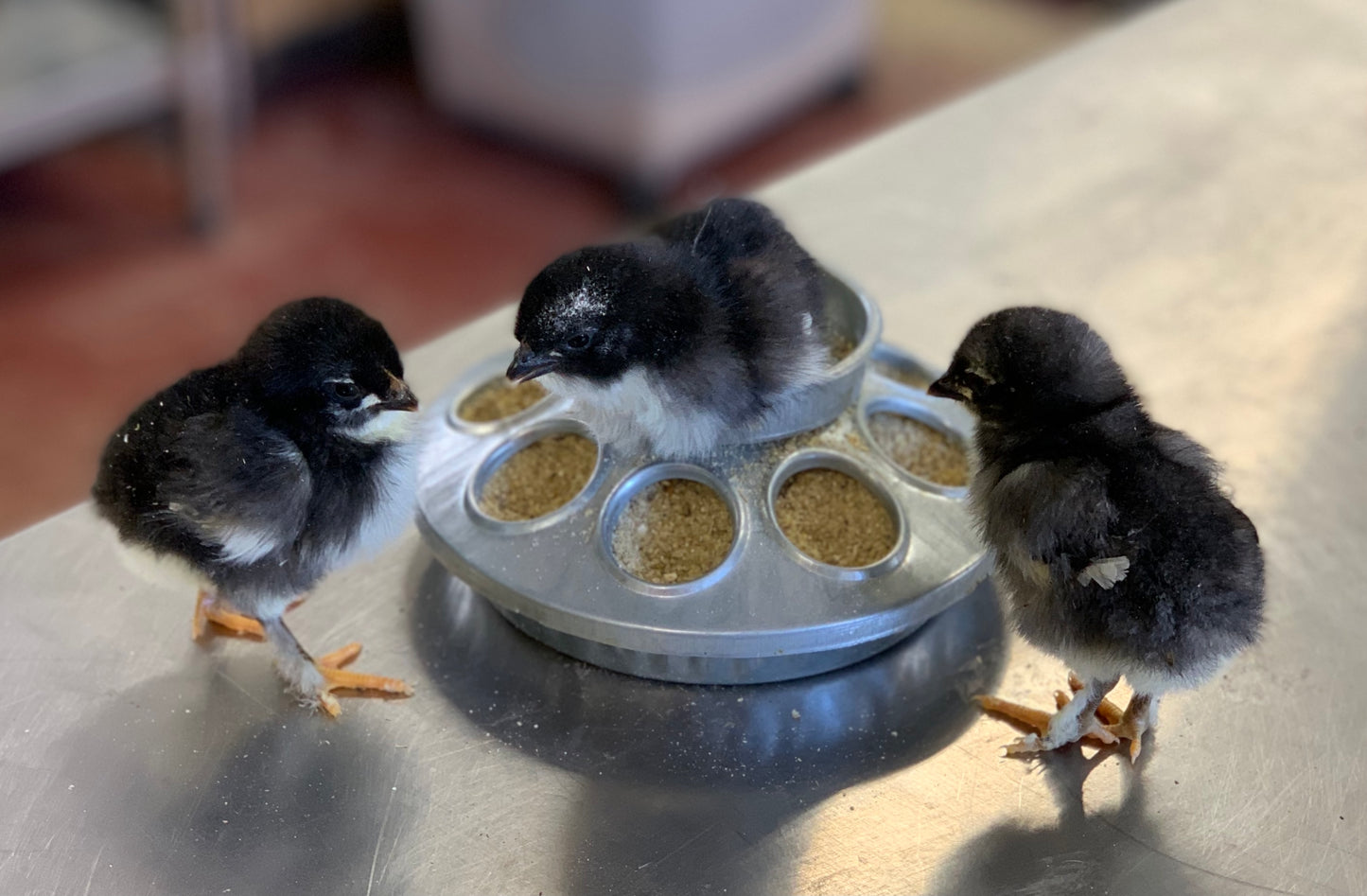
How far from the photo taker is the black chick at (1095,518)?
115 cm

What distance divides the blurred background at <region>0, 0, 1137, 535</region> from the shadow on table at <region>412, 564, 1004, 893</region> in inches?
80.7

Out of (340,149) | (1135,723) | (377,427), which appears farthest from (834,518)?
(340,149)

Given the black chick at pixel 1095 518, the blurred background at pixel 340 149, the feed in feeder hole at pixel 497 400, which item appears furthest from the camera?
the blurred background at pixel 340 149

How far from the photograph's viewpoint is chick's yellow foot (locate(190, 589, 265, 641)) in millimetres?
1416

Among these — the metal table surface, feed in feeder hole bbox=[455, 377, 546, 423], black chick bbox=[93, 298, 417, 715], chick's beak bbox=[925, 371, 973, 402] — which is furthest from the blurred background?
chick's beak bbox=[925, 371, 973, 402]

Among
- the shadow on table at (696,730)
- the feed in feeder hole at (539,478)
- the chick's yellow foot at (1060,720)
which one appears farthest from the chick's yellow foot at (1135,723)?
the feed in feeder hole at (539,478)

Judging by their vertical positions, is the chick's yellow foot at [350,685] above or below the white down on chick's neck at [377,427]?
below

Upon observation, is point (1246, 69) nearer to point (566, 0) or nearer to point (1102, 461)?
point (1102, 461)

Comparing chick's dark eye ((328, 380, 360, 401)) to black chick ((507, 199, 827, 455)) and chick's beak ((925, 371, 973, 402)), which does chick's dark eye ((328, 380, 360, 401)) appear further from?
chick's beak ((925, 371, 973, 402))

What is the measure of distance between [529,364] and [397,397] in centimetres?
13

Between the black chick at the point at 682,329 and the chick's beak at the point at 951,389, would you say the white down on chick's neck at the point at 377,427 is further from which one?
the chick's beak at the point at 951,389

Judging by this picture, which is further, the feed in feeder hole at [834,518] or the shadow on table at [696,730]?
the feed in feeder hole at [834,518]

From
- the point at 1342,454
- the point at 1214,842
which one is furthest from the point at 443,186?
the point at 1214,842

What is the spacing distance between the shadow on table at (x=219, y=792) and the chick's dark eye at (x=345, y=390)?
1.10 ft
